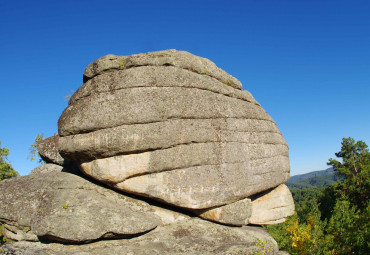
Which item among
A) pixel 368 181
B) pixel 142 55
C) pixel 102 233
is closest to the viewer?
pixel 102 233

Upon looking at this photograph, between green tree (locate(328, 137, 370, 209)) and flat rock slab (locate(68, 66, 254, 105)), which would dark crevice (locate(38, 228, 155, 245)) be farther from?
green tree (locate(328, 137, 370, 209))

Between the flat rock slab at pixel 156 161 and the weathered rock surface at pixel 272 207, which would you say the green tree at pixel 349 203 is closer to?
the weathered rock surface at pixel 272 207

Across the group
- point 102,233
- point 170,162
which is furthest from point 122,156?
point 102,233

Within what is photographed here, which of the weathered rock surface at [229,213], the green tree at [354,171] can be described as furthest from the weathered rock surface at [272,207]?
the green tree at [354,171]

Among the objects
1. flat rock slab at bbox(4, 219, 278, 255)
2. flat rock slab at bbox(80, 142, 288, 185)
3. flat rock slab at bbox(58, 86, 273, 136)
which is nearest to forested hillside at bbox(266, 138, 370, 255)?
flat rock slab at bbox(4, 219, 278, 255)

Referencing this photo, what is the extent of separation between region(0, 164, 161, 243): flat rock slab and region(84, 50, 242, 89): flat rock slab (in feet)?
17.7

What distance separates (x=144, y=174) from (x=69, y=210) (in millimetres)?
3239

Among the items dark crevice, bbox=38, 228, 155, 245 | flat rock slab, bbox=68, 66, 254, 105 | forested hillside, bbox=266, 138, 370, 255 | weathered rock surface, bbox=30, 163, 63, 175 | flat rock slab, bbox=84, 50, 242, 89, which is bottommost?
forested hillside, bbox=266, 138, 370, 255

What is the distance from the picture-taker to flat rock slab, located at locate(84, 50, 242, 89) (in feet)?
40.7

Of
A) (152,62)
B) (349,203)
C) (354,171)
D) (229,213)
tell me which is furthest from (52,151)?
(354,171)

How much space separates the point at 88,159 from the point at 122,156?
1.74 meters

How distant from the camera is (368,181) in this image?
37312mm

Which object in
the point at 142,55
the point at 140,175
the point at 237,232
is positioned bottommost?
the point at 237,232

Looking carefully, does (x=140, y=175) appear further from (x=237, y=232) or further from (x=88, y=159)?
(x=237, y=232)
